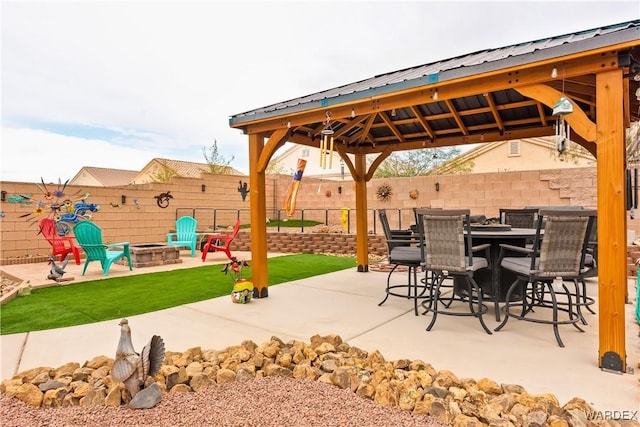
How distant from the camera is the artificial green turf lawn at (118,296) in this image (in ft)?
12.3

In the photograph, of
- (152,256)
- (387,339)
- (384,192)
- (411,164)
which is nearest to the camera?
(387,339)

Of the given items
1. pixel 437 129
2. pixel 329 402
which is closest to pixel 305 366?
pixel 329 402

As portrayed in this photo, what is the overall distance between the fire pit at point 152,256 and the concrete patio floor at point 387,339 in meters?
3.72

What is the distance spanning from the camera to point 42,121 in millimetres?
13852

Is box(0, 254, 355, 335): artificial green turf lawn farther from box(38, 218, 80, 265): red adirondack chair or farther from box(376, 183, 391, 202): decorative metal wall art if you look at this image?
box(376, 183, 391, 202): decorative metal wall art

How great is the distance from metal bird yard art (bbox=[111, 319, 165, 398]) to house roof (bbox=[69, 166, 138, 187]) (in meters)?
25.3

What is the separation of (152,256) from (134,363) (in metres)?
6.20

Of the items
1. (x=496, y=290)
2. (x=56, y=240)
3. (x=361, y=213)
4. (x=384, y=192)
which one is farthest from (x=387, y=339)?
(x=384, y=192)

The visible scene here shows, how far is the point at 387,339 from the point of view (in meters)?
3.05

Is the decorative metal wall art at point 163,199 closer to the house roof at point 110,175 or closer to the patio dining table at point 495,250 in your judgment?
the patio dining table at point 495,250

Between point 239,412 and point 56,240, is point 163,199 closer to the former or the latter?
point 56,240

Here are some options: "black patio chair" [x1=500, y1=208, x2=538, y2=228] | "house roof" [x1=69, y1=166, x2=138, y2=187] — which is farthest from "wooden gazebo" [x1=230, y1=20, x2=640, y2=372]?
"house roof" [x1=69, y1=166, x2=138, y2=187]

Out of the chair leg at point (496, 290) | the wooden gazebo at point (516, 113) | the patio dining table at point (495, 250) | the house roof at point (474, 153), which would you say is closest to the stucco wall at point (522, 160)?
the house roof at point (474, 153)

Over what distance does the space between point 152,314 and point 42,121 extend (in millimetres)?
14061
